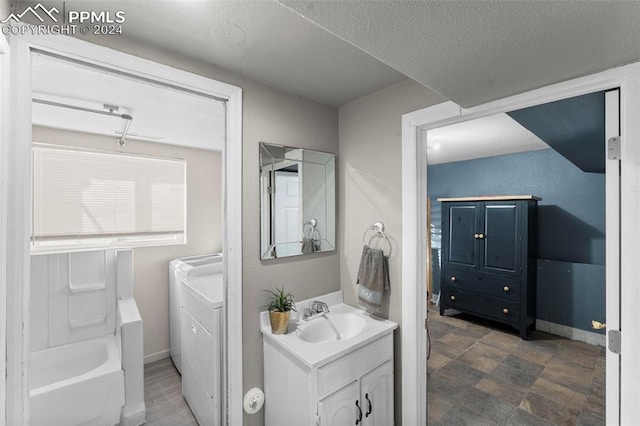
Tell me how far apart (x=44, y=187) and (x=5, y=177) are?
1892 mm

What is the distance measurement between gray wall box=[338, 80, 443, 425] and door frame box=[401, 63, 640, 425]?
6 cm

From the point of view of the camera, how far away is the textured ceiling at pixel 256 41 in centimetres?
106

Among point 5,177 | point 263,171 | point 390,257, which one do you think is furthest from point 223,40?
point 390,257

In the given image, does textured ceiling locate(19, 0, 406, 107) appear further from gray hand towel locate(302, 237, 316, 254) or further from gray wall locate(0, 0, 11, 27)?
gray hand towel locate(302, 237, 316, 254)

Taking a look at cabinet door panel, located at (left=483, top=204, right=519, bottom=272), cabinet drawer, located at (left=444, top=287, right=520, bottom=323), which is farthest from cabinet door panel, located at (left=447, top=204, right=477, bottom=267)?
cabinet drawer, located at (left=444, top=287, right=520, bottom=323)

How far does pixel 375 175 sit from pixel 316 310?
0.96 meters

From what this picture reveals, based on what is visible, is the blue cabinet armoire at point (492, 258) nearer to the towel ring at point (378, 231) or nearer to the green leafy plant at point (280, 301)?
the towel ring at point (378, 231)

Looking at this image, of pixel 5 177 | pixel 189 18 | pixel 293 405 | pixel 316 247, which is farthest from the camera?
pixel 316 247

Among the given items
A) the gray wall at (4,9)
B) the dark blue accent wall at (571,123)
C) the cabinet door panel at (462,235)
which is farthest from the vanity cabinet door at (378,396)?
the cabinet door panel at (462,235)

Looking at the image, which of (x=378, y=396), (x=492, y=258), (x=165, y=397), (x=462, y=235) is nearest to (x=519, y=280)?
(x=492, y=258)

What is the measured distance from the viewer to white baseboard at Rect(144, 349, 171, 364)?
2.80m

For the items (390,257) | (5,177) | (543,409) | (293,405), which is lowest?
(543,409)

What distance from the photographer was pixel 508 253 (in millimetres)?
3521

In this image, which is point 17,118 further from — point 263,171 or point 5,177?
point 263,171
